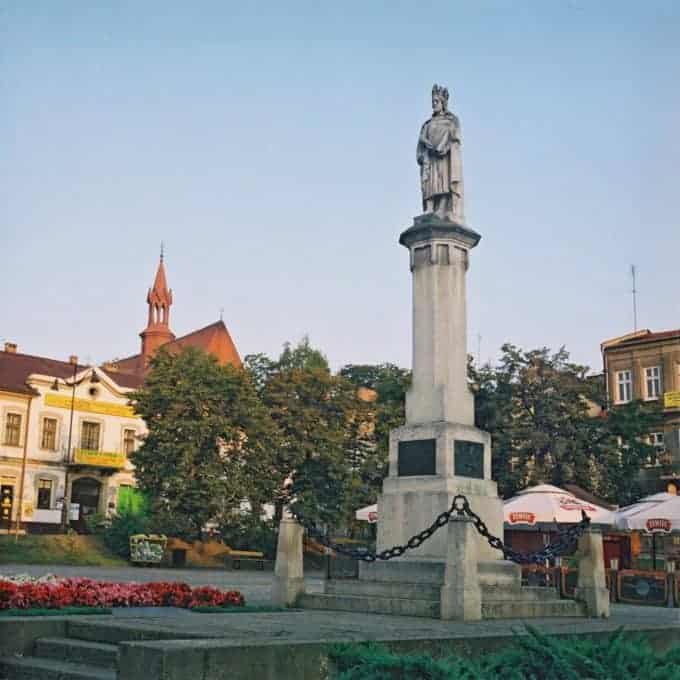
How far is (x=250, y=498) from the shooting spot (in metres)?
43.8

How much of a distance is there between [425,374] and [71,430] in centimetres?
4485

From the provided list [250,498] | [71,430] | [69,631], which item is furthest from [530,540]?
[71,430]

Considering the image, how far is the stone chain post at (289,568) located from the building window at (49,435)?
4434cm

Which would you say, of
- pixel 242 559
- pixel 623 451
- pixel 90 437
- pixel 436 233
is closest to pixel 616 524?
pixel 436 233

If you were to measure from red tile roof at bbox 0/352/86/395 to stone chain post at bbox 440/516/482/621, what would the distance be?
4631cm

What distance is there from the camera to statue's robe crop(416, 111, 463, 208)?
55.4 ft

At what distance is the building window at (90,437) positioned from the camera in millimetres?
58094

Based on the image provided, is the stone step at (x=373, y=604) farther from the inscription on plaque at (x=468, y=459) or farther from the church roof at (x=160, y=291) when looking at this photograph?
the church roof at (x=160, y=291)

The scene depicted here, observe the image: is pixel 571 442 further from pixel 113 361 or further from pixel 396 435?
pixel 113 361

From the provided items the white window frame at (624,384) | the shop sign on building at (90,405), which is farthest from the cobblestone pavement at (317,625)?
the shop sign on building at (90,405)

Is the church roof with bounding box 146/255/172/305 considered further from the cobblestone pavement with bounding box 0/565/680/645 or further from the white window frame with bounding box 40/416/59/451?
the cobblestone pavement with bounding box 0/565/680/645

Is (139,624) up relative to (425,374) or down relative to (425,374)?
down

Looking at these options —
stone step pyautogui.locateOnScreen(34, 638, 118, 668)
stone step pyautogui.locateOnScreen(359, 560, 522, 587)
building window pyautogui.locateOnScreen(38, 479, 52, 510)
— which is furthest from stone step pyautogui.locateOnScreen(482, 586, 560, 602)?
building window pyautogui.locateOnScreen(38, 479, 52, 510)

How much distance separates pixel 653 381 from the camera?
179ft
